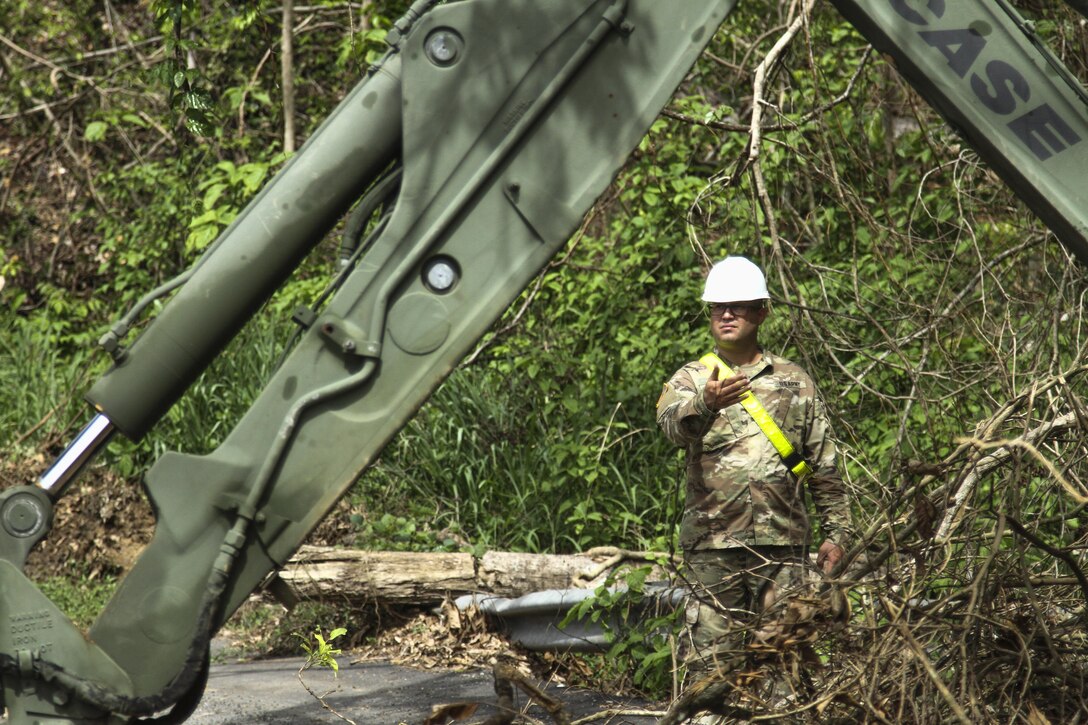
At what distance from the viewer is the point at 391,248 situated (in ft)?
10.4

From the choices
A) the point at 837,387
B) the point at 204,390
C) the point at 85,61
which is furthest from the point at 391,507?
the point at 85,61

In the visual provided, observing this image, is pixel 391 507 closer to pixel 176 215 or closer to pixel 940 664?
pixel 176 215

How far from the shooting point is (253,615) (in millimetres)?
8305

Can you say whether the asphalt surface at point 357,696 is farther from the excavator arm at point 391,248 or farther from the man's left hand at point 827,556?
the excavator arm at point 391,248

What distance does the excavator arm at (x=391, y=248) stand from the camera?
122 inches

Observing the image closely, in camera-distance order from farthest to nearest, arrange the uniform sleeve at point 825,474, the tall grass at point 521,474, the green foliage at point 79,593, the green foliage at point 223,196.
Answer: the green foliage at point 223,196, the green foliage at point 79,593, the tall grass at point 521,474, the uniform sleeve at point 825,474

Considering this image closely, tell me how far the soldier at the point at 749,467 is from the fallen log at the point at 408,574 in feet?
Answer: 7.04

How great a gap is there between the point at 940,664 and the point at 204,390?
763 cm

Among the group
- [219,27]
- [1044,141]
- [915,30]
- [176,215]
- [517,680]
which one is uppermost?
[219,27]

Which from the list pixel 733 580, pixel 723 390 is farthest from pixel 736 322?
pixel 733 580

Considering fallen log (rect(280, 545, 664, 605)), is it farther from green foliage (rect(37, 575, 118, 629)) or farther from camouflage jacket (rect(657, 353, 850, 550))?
camouflage jacket (rect(657, 353, 850, 550))

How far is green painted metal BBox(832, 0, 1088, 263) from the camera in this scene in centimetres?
319

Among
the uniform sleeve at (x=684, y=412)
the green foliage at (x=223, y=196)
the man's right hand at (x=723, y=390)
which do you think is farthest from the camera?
the green foliage at (x=223, y=196)

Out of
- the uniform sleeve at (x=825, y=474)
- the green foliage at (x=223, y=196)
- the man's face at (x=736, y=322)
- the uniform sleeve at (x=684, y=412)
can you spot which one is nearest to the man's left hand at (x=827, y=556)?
the uniform sleeve at (x=825, y=474)
